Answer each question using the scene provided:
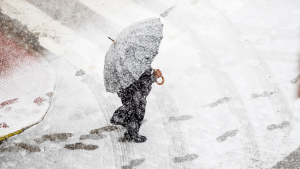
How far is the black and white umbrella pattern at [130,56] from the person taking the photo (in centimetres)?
317

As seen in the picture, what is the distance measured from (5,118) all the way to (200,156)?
3.34m

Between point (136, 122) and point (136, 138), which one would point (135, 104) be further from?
point (136, 138)

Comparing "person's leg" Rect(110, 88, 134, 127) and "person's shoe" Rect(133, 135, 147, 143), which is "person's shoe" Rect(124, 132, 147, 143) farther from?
"person's leg" Rect(110, 88, 134, 127)

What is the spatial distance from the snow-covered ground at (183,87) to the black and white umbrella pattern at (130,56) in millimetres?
1331

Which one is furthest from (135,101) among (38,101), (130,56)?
(38,101)

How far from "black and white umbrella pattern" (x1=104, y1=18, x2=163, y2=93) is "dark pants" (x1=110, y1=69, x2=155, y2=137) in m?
0.24

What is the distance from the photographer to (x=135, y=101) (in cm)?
355

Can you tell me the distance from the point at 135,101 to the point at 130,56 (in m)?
0.65

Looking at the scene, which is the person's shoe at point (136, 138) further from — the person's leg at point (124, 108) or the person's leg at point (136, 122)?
the person's leg at point (124, 108)

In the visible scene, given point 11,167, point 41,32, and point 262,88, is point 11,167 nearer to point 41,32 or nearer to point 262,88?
point 41,32

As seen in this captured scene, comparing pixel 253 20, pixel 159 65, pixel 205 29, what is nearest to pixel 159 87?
pixel 159 65

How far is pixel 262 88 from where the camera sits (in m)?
4.52

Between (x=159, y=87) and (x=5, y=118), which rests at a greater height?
(x=159, y=87)

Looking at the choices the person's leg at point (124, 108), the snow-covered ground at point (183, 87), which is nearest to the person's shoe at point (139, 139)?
the snow-covered ground at point (183, 87)
